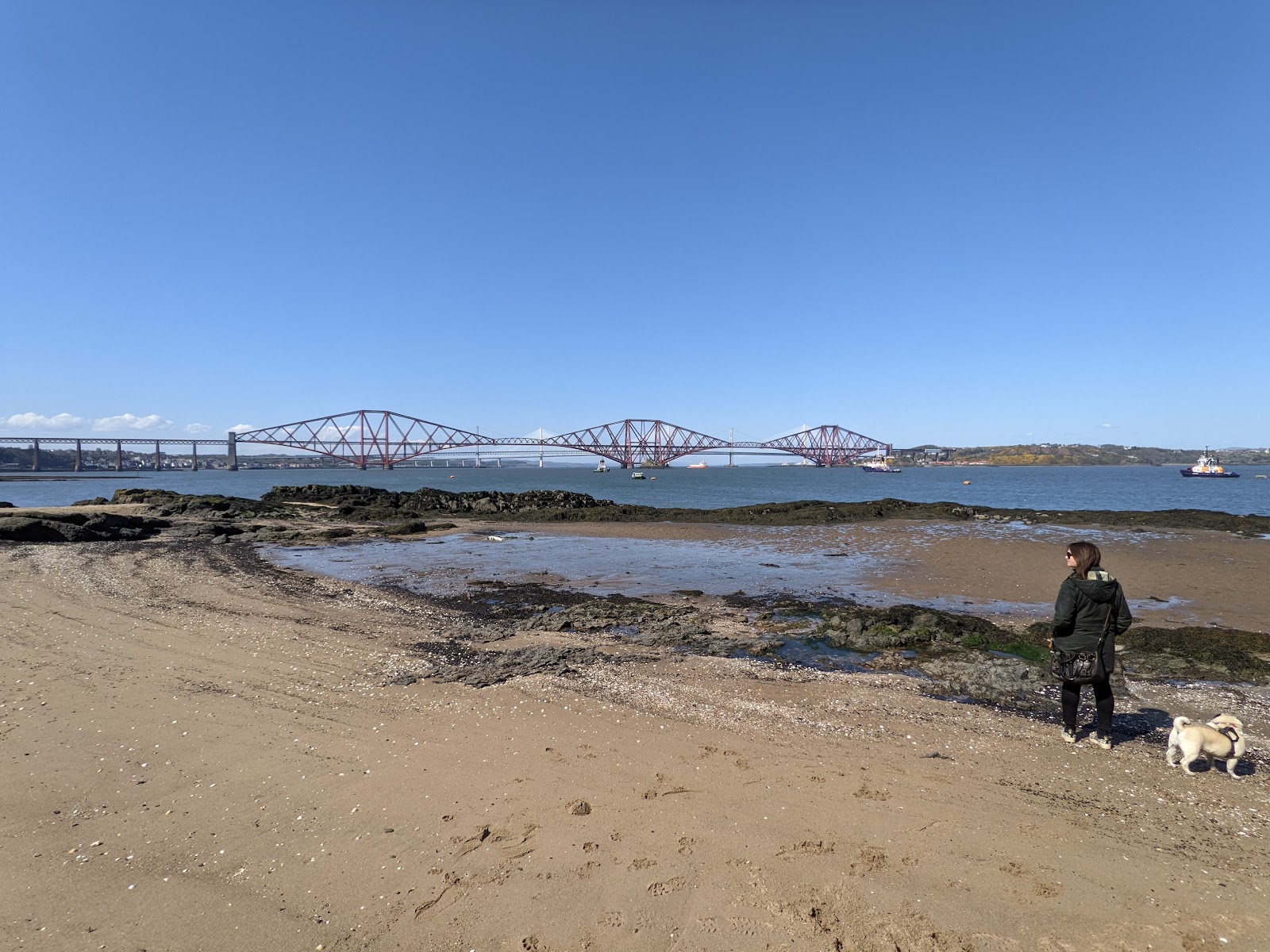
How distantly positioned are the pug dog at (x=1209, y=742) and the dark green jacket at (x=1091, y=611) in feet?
2.18

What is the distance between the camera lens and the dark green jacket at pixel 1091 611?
5.39m

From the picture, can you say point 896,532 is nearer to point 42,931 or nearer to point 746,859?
point 746,859

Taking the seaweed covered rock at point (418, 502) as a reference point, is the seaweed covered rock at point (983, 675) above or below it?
below

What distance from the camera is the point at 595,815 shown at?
4512 millimetres

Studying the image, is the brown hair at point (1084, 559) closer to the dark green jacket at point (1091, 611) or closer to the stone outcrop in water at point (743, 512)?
the dark green jacket at point (1091, 611)

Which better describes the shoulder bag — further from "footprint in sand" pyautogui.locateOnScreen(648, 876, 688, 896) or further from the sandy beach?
"footprint in sand" pyautogui.locateOnScreen(648, 876, 688, 896)

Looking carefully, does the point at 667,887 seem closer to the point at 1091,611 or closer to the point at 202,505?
the point at 1091,611

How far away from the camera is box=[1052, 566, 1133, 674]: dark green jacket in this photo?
539 centimetres

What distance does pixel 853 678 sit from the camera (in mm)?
7867

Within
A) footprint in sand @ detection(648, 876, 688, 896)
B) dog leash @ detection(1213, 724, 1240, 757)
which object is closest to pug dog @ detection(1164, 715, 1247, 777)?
dog leash @ detection(1213, 724, 1240, 757)

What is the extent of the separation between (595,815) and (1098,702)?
477cm

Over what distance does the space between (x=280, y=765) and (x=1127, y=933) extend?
605 centimetres

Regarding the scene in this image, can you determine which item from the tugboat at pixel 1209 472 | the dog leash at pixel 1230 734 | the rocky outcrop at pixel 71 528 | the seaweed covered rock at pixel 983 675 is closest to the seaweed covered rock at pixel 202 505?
the rocky outcrop at pixel 71 528

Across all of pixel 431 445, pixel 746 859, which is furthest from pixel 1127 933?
pixel 431 445
